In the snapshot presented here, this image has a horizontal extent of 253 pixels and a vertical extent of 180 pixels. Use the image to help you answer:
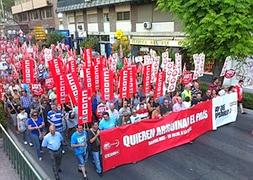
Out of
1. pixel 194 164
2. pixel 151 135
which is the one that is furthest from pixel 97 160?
pixel 194 164

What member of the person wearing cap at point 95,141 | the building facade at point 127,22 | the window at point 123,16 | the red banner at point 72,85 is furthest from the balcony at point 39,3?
the person wearing cap at point 95,141

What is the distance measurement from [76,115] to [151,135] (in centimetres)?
279

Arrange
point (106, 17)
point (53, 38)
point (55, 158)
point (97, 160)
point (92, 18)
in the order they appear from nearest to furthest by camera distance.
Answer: point (55, 158)
point (97, 160)
point (106, 17)
point (92, 18)
point (53, 38)

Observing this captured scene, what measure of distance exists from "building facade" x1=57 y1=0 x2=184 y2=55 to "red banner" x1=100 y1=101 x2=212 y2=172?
31.0ft

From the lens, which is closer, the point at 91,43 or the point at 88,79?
the point at 88,79

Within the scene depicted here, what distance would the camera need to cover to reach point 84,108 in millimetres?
9617

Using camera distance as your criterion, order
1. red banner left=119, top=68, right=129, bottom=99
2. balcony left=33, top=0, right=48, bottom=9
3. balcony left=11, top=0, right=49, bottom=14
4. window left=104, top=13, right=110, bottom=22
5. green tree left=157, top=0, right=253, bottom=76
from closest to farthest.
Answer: red banner left=119, top=68, right=129, bottom=99 < green tree left=157, top=0, right=253, bottom=76 < window left=104, top=13, right=110, bottom=22 < balcony left=33, top=0, right=48, bottom=9 < balcony left=11, top=0, right=49, bottom=14

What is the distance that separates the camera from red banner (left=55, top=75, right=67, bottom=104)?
449 inches

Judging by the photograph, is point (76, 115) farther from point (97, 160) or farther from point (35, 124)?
point (97, 160)

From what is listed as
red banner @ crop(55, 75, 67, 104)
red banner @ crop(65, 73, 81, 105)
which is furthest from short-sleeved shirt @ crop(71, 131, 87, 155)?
red banner @ crop(55, 75, 67, 104)

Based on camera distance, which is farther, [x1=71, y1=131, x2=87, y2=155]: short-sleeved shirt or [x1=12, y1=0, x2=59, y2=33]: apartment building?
[x1=12, y1=0, x2=59, y2=33]: apartment building

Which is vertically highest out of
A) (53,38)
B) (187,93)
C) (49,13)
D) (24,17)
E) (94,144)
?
(24,17)

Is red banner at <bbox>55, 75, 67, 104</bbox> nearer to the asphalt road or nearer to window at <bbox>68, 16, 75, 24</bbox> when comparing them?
the asphalt road

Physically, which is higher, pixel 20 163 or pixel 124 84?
pixel 124 84
